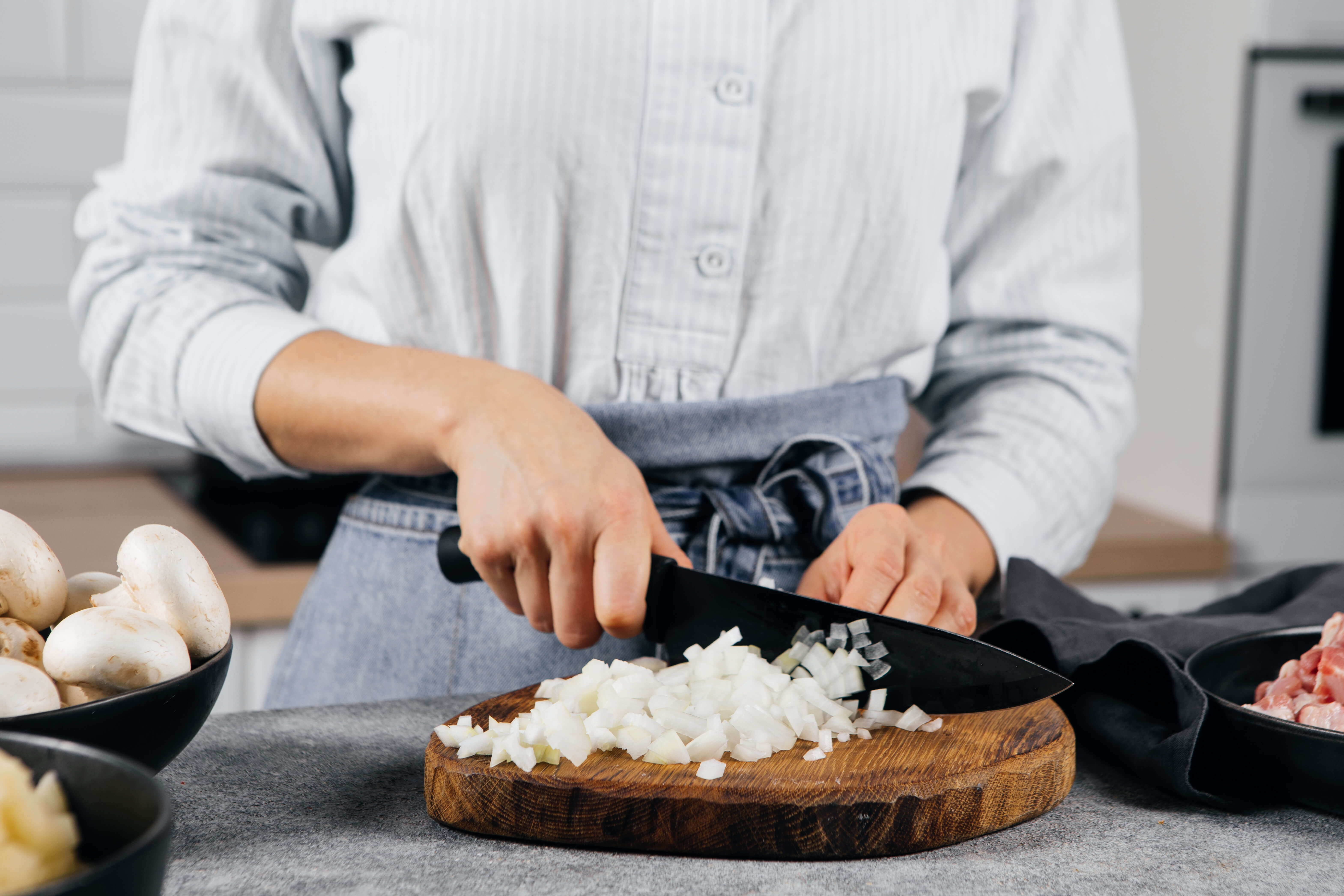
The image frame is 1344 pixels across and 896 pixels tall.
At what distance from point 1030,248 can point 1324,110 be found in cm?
107

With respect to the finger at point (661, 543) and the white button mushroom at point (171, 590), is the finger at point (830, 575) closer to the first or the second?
the finger at point (661, 543)

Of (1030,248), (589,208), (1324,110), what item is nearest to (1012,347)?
(1030,248)

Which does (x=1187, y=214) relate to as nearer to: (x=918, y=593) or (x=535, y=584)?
(x=918, y=593)

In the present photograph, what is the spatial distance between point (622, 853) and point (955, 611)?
30 centimetres

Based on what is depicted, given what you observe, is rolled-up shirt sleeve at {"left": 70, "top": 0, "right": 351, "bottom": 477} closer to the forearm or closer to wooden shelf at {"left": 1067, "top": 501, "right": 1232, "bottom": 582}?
the forearm

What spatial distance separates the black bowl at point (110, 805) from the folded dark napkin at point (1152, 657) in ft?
1.51

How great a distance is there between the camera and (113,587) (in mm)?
566

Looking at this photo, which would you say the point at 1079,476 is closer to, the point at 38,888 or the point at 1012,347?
the point at 1012,347

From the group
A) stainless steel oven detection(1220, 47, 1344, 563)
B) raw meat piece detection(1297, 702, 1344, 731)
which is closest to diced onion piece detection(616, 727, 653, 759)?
raw meat piece detection(1297, 702, 1344, 731)

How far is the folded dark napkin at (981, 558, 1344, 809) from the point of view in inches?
23.2

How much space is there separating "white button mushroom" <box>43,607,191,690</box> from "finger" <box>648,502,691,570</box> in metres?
0.30

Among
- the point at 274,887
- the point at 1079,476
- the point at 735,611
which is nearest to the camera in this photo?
the point at 274,887

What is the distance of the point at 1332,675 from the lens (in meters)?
0.58

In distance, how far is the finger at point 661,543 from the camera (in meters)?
0.71
